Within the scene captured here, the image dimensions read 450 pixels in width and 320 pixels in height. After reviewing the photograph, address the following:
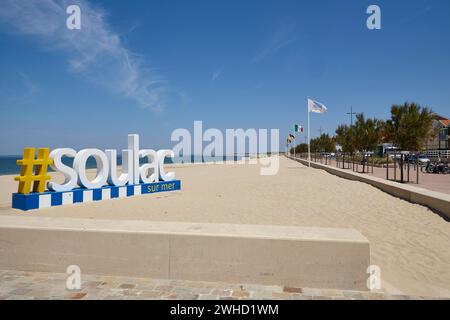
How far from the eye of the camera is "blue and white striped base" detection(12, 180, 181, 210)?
916 centimetres

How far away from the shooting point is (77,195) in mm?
10227

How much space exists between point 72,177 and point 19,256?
280 inches

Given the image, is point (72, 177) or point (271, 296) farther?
point (72, 177)

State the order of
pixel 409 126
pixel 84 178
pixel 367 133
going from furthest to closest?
1. pixel 367 133
2. pixel 409 126
3. pixel 84 178

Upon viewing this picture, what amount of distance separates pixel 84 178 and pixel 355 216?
933cm

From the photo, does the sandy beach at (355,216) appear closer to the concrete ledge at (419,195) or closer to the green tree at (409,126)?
the concrete ledge at (419,195)

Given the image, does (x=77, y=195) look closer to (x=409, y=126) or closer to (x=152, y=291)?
(x=152, y=291)

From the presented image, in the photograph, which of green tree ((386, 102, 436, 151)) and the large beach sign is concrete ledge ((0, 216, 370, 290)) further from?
green tree ((386, 102, 436, 151))

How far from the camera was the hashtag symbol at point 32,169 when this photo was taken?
9211 millimetres

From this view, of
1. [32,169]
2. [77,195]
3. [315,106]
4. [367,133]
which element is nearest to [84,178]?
[77,195]

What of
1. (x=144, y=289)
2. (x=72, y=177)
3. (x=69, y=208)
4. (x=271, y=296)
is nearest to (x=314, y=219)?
(x=271, y=296)

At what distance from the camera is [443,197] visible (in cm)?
801
